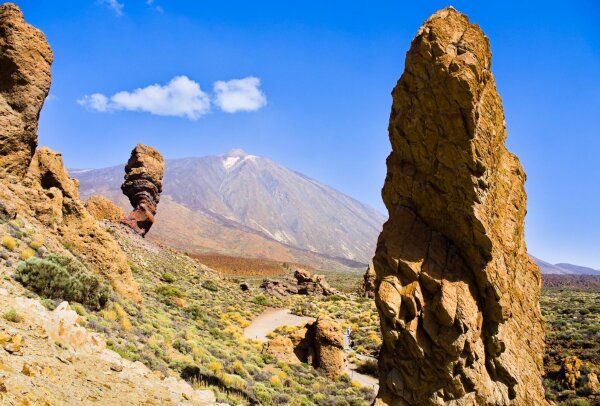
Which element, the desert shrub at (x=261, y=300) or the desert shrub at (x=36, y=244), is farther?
the desert shrub at (x=261, y=300)

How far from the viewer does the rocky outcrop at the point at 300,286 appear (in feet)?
161

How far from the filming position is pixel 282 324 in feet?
105

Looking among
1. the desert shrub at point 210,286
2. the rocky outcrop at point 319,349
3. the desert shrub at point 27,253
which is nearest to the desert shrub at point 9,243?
the desert shrub at point 27,253

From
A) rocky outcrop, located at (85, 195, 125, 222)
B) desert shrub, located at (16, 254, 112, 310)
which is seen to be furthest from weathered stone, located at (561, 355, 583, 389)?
rocky outcrop, located at (85, 195, 125, 222)

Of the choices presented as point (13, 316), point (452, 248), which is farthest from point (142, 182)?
point (452, 248)

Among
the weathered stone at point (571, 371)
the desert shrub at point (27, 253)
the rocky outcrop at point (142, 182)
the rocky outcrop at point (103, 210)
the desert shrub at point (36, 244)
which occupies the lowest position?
the weathered stone at point (571, 371)

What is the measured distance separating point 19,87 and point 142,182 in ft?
88.4

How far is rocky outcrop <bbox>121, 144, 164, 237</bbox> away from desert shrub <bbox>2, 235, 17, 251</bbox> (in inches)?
1191

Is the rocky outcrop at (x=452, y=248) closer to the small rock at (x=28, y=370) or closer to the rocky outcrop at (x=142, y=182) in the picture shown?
the small rock at (x=28, y=370)

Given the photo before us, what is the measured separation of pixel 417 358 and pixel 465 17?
8.21m

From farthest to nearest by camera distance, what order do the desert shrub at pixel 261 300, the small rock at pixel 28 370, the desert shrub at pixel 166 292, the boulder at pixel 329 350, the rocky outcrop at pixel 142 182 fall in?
the desert shrub at pixel 261 300, the rocky outcrop at pixel 142 182, the desert shrub at pixel 166 292, the boulder at pixel 329 350, the small rock at pixel 28 370

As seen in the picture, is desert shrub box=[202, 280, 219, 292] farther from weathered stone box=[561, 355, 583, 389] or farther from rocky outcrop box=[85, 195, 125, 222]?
weathered stone box=[561, 355, 583, 389]

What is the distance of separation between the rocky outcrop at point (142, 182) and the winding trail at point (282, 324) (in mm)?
17919

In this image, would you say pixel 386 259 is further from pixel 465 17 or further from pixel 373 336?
pixel 373 336
